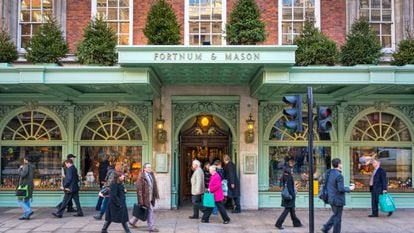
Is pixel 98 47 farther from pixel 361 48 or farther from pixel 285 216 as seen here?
pixel 361 48

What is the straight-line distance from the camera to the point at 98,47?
14.4 metres

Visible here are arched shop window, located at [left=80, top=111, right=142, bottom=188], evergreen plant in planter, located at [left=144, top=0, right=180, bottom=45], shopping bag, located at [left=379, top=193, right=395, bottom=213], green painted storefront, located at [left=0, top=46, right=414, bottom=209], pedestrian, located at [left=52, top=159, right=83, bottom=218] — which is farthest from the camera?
arched shop window, located at [left=80, top=111, right=142, bottom=188]

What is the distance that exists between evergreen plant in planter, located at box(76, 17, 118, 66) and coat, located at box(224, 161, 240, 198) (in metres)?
4.51

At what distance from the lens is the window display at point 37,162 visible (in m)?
16.5

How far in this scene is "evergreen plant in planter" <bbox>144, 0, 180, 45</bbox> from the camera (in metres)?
14.2

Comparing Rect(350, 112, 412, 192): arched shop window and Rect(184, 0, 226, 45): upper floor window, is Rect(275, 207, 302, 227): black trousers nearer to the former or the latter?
Rect(350, 112, 412, 192): arched shop window

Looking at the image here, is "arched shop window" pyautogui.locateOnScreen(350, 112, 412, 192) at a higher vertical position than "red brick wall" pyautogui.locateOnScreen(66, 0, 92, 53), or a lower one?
lower

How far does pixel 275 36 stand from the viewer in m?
16.8

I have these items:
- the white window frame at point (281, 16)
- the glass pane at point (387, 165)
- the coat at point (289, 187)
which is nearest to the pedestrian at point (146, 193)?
the coat at point (289, 187)

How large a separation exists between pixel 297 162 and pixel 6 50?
963cm

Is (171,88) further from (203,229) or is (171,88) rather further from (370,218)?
(370,218)

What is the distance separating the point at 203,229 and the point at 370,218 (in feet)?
16.5

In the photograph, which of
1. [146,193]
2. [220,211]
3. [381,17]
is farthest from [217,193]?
[381,17]

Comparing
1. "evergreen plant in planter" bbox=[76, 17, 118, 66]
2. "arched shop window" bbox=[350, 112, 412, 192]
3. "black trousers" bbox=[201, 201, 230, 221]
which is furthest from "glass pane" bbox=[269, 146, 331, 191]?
"evergreen plant in planter" bbox=[76, 17, 118, 66]
